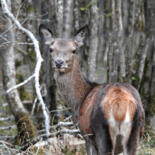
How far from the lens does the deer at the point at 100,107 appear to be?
14.4 ft

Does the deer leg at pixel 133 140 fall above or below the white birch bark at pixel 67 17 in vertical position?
below

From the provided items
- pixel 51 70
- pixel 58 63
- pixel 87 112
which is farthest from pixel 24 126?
pixel 87 112

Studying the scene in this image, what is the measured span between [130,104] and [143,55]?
15.1 ft

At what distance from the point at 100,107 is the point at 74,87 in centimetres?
148

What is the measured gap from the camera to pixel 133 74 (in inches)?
363

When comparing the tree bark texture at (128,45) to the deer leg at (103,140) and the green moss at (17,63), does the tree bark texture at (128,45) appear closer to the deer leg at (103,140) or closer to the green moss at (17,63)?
the green moss at (17,63)

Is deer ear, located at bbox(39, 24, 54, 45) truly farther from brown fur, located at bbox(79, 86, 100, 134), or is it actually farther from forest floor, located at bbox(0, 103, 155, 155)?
forest floor, located at bbox(0, 103, 155, 155)

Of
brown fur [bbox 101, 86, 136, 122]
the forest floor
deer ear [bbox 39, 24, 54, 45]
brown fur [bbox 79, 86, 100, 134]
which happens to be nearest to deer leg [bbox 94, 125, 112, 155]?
brown fur [bbox 101, 86, 136, 122]

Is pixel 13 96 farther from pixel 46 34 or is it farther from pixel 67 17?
pixel 67 17

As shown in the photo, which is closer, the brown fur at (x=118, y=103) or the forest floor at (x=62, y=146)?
the brown fur at (x=118, y=103)

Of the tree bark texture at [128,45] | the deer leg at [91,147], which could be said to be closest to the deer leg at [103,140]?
the deer leg at [91,147]

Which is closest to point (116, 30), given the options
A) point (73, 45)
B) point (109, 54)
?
point (109, 54)

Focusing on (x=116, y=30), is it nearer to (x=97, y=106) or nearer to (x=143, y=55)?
(x=143, y=55)

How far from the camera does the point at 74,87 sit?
5.98m
